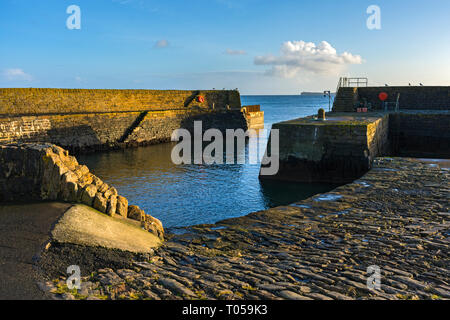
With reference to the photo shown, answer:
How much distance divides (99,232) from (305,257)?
12.4 ft

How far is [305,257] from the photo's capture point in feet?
22.0

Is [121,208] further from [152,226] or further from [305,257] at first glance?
[305,257]

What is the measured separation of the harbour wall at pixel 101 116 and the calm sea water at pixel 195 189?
261 inches

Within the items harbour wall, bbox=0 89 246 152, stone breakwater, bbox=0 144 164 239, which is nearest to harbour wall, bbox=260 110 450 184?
stone breakwater, bbox=0 144 164 239

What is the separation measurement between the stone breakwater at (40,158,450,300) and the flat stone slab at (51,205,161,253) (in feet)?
1.08

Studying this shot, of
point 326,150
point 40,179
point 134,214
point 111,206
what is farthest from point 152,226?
point 326,150

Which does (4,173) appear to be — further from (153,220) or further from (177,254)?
(177,254)

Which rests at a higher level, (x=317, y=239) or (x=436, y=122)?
(x=436, y=122)

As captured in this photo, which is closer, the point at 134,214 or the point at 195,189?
the point at 134,214

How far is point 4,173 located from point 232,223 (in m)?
5.09

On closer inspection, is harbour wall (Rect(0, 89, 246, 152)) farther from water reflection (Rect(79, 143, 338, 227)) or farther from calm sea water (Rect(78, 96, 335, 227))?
calm sea water (Rect(78, 96, 335, 227))

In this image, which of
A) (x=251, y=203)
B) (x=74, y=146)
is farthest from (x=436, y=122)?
(x=74, y=146)

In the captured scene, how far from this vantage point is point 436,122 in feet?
81.1
